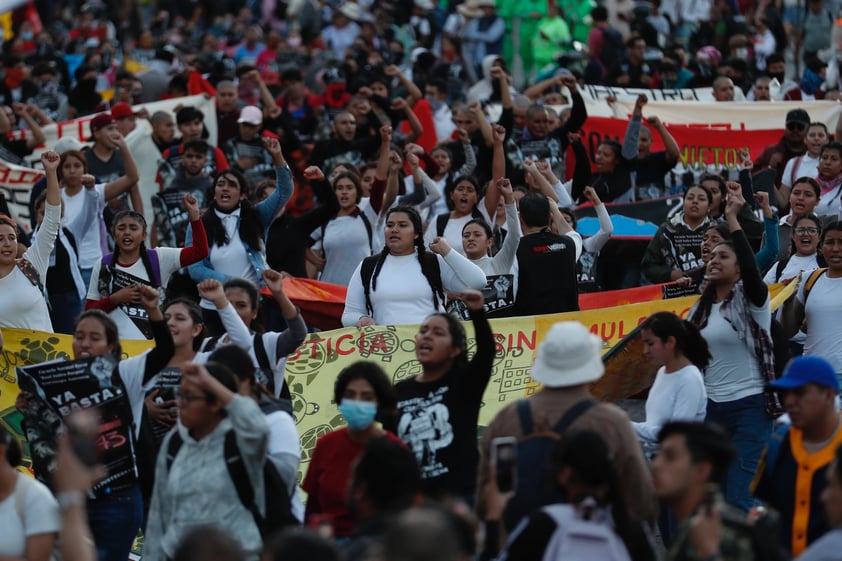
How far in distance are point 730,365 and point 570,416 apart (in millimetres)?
2687

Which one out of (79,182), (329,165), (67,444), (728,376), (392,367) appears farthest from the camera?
(329,165)

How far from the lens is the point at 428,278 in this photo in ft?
34.0

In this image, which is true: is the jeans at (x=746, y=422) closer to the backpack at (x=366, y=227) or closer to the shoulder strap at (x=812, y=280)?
the shoulder strap at (x=812, y=280)

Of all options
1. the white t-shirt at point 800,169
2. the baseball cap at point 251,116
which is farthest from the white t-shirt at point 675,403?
the baseball cap at point 251,116

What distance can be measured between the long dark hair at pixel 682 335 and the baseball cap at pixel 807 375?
1714 millimetres

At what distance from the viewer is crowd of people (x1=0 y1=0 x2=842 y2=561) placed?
6.28 m

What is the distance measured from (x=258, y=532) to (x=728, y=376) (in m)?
3.35

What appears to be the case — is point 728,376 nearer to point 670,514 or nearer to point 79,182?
point 670,514

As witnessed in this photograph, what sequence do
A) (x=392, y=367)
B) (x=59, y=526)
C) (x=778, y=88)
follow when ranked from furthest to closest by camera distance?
(x=778, y=88) → (x=392, y=367) → (x=59, y=526)

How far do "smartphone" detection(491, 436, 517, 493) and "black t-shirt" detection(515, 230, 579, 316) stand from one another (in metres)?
4.59

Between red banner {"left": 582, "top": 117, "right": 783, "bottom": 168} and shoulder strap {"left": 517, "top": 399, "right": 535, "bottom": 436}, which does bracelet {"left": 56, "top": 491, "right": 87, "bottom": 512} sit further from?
red banner {"left": 582, "top": 117, "right": 783, "bottom": 168}

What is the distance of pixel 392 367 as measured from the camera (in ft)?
34.3

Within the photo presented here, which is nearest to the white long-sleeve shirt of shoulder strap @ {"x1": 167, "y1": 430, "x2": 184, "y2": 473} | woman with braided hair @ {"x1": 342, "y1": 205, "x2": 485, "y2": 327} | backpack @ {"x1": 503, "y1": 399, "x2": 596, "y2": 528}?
woman with braided hair @ {"x1": 342, "y1": 205, "x2": 485, "y2": 327}

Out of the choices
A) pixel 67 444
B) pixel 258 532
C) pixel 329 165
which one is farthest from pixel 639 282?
→ pixel 67 444
